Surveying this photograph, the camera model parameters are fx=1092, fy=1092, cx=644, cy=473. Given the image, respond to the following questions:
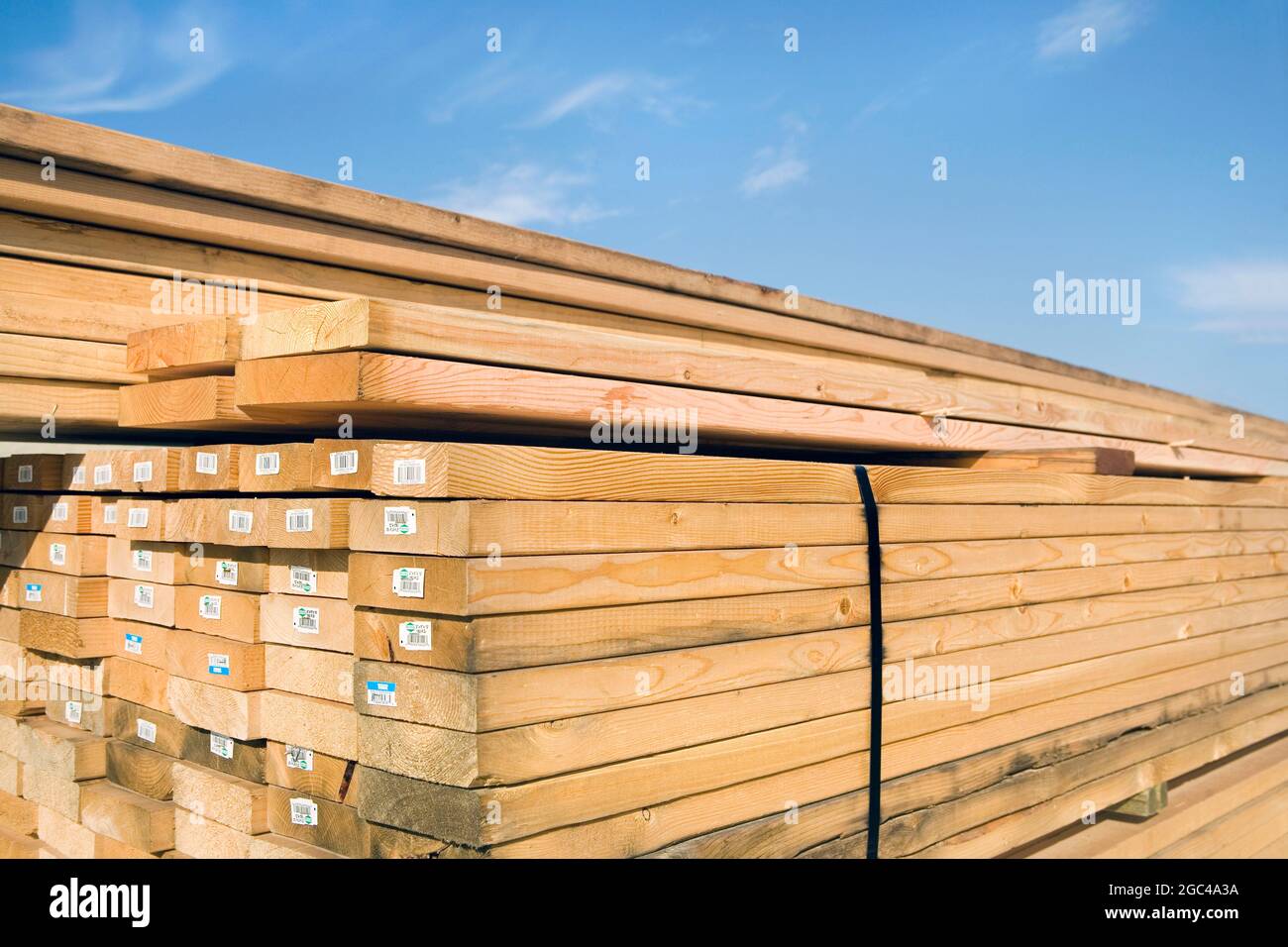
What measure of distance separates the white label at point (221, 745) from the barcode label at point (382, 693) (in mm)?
832

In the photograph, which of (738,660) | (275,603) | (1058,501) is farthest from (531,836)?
(1058,501)

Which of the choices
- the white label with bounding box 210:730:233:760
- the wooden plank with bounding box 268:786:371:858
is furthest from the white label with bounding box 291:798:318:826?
the white label with bounding box 210:730:233:760

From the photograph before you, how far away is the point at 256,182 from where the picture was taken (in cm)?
408

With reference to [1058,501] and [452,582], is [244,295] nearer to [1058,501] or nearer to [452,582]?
[452,582]

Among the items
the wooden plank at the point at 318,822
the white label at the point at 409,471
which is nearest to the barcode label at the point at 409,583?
the white label at the point at 409,471

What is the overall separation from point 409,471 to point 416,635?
1.29 ft

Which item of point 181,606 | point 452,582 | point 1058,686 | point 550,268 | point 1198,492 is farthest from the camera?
point 1198,492

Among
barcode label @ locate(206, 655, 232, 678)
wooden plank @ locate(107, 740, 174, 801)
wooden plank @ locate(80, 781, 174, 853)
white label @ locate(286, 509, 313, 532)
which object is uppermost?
white label @ locate(286, 509, 313, 532)

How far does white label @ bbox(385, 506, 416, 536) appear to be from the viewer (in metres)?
2.60

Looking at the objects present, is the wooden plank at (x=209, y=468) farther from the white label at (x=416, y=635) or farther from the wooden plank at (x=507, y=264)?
the wooden plank at (x=507, y=264)

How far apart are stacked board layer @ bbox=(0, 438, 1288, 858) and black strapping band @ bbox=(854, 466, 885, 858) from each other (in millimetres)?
29

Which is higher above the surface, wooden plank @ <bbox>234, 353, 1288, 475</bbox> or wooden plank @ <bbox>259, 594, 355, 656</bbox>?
wooden plank @ <bbox>234, 353, 1288, 475</bbox>

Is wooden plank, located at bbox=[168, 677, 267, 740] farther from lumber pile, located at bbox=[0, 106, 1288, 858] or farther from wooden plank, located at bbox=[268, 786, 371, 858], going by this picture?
wooden plank, located at bbox=[268, 786, 371, 858]
